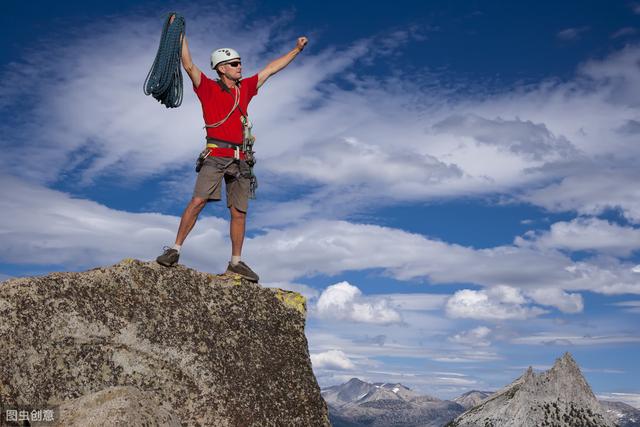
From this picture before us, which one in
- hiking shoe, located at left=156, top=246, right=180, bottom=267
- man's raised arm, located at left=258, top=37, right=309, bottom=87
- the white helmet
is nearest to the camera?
hiking shoe, located at left=156, top=246, right=180, bottom=267

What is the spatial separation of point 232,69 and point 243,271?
4.12 m

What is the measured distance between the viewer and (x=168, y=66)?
1219 centimetres

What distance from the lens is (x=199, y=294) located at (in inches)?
447

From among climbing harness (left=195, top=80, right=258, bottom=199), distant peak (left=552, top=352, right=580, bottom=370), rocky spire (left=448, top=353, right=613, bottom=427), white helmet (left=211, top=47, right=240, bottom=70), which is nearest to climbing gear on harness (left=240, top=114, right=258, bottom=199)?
climbing harness (left=195, top=80, right=258, bottom=199)

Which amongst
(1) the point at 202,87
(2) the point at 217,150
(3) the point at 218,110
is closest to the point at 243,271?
(2) the point at 217,150

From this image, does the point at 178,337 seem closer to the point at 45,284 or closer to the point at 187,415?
the point at 187,415

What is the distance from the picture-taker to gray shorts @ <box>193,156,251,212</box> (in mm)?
12305

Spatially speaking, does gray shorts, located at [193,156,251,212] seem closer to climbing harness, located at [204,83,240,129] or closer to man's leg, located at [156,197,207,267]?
man's leg, located at [156,197,207,267]

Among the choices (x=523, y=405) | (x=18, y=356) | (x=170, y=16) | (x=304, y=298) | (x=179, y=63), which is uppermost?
(x=170, y=16)

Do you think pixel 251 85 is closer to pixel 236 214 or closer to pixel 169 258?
pixel 236 214

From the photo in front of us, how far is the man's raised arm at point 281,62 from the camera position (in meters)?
13.9

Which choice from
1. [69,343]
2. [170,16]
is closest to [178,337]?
[69,343]

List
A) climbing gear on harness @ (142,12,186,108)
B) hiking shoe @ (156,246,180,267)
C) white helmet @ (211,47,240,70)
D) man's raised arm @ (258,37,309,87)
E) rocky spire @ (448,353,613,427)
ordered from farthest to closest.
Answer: rocky spire @ (448,353,613,427)
man's raised arm @ (258,37,309,87)
white helmet @ (211,47,240,70)
climbing gear on harness @ (142,12,186,108)
hiking shoe @ (156,246,180,267)

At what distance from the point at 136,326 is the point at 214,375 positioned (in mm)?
1510
